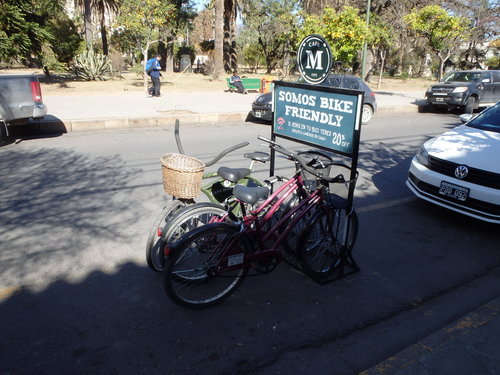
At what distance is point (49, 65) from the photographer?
20.4 meters

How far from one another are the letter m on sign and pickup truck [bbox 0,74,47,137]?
22.7 ft

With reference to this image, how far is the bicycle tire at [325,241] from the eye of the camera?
379 centimetres

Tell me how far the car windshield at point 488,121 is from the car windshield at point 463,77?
12.4 metres

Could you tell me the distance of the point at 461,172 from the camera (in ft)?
16.8

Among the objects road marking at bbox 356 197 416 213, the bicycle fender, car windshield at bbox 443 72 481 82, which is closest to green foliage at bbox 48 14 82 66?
car windshield at bbox 443 72 481 82

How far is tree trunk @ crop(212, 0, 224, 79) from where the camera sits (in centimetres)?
2433

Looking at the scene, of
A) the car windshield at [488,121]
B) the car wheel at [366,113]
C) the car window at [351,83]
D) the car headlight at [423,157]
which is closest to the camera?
the car headlight at [423,157]

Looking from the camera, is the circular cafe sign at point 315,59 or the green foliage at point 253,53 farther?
the green foliage at point 253,53

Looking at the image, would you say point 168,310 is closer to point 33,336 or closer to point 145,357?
point 145,357

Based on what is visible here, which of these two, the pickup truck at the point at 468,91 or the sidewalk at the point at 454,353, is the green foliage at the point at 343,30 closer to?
the pickup truck at the point at 468,91

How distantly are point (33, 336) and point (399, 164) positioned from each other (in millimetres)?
7237

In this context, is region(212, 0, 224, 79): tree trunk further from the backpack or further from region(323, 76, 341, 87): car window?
region(323, 76, 341, 87): car window

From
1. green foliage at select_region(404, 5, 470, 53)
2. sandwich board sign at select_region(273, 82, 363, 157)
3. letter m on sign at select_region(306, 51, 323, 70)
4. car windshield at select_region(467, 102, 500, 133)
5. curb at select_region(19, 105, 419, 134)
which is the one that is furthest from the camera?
green foliage at select_region(404, 5, 470, 53)

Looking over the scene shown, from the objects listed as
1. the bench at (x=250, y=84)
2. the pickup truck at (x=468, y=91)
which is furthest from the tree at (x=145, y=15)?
the pickup truck at (x=468, y=91)
